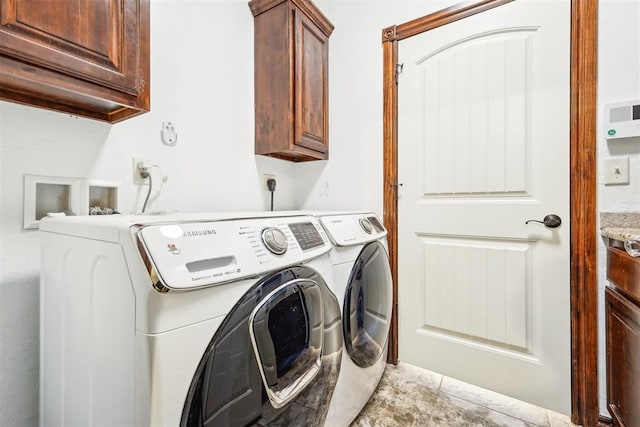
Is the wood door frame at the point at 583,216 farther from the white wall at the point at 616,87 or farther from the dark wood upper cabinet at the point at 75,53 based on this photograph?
the dark wood upper cabinet at the point at 75,53

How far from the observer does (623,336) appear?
3.31 ft

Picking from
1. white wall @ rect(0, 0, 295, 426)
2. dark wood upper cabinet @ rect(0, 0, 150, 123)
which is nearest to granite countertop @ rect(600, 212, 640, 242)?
white wall @ rect(0, 0, 295, 426)

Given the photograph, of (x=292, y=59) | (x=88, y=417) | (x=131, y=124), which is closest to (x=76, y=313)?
(x=88, y=417)

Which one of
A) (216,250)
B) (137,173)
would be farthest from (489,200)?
(137,173)

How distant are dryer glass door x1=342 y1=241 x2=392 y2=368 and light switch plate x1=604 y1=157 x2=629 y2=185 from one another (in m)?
0.98

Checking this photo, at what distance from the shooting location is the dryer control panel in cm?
50

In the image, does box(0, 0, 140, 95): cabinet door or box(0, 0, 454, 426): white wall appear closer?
box(0, 0, 140, 95): cabinet door

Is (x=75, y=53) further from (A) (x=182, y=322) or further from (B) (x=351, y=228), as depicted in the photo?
(B) (x=351, y=228)

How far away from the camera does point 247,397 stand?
2.11ft

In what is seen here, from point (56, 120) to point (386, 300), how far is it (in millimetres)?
1524

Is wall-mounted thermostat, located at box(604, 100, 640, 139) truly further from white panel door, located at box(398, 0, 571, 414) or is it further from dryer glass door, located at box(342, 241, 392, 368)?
dryer glass door, located at box(342, 241, 392, 368)

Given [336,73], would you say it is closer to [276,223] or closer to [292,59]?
[292,59]

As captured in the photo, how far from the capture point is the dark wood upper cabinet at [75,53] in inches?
24.6

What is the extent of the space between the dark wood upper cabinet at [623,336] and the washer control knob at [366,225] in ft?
2.93
